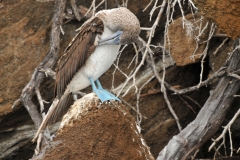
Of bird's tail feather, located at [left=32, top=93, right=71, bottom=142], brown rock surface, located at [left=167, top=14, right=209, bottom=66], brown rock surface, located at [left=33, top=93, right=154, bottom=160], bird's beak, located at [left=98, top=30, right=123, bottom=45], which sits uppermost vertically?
bird's beak, located at [left=98, top=30, right=123, bottom=45]

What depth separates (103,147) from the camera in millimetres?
3986

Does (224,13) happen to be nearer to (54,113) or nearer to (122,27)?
(122,27)

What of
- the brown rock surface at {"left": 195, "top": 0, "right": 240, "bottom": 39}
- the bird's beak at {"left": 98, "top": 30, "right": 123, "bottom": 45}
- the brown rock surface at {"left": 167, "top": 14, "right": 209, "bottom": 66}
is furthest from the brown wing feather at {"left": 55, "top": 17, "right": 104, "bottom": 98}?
the brown rock surface at {"left": 167, "top": 14, "right": 209, "bottom": 66}

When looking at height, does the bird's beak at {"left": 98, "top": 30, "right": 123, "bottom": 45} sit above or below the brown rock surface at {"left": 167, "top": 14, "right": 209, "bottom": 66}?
above

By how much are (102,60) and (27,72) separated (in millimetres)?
2081

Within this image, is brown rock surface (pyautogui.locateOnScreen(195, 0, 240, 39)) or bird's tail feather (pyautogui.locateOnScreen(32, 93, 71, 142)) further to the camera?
bird's tail feather (pyautogui.locateOnScreen(32, 93, 71, 142))

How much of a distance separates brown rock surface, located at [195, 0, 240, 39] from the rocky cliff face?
1586 mm

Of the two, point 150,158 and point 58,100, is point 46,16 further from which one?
point 150,158

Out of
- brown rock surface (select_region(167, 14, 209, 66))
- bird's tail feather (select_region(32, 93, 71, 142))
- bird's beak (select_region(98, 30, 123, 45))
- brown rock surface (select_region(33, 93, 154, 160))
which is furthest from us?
brown rock surface (select_region(167, 14, 209, 66))

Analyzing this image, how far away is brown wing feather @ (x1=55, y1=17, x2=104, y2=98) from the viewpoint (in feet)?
15.9

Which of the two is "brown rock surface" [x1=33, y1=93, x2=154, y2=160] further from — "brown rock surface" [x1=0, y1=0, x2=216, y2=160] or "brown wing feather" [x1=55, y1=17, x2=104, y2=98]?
"brown rock surface" [x1=0, y1=0, x2=216, y2=160]

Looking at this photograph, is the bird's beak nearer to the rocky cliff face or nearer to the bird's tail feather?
the bird's tail feather

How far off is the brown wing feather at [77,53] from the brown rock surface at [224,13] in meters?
0.94

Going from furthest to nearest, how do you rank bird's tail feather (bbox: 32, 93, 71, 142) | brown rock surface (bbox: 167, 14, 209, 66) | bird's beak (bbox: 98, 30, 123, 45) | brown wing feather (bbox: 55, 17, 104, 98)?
brown rock surface (bbox: 167, 14, 209, 66) < bird's tail feather (bbox: 32, 93, 71, 142) < brown wing feather (bbox: 55, 17, 104, 98) < bird's beak (bbox: 98, 30, 123, 45)
